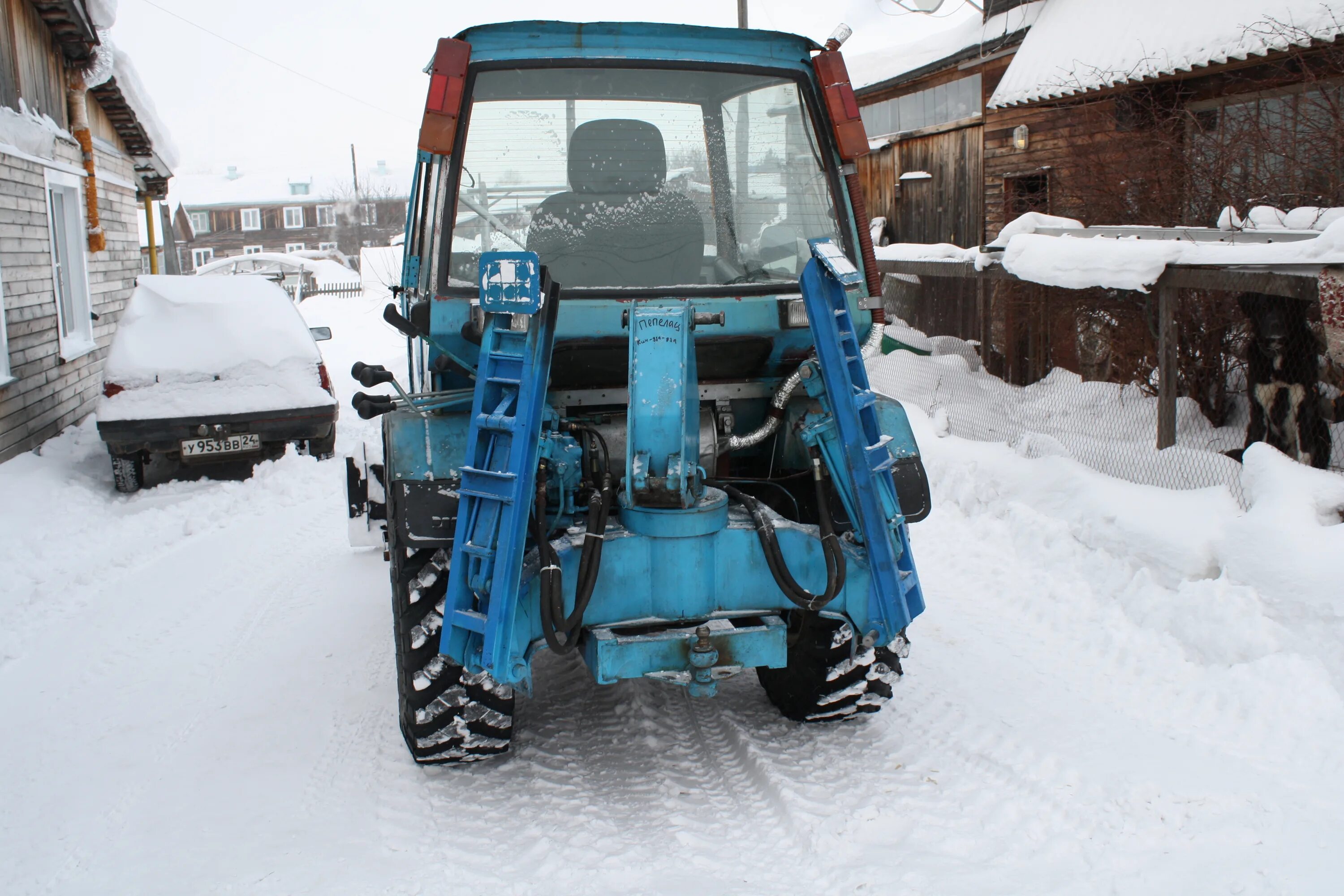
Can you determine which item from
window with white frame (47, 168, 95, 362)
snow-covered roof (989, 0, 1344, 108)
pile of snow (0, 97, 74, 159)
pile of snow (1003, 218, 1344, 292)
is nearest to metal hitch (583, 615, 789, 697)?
pile of snow (1003, 218, 1344, 292)

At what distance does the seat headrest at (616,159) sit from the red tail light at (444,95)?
0.45m

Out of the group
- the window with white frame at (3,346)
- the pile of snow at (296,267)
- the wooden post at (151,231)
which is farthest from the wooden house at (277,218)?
the window with white frame at (3,346)

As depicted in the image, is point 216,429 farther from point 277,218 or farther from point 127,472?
point 277,218

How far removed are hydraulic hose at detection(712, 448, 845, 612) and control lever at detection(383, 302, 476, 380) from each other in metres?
1.12

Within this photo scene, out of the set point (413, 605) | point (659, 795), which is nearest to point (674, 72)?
point (413, 605)

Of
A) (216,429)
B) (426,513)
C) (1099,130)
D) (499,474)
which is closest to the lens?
(499,474)

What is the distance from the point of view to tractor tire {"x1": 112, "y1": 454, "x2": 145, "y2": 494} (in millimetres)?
8141

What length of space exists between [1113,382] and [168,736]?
275 inches

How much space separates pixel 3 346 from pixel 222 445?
8.30ft

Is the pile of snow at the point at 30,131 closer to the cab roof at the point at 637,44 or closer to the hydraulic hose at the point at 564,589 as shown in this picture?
the cab roof at the point at 637,44

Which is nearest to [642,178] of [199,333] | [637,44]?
[637,44]

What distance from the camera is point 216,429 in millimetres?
8023

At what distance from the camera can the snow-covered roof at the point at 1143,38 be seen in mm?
7852

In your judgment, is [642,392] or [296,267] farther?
[296,267]
